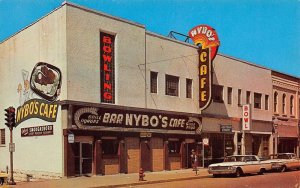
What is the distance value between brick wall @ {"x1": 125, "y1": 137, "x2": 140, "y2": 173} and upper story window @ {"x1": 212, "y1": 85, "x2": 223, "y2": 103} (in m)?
10.2

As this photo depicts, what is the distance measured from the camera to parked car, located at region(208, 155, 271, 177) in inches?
1022

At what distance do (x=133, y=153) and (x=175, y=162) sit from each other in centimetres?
477

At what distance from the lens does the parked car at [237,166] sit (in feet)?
85.2

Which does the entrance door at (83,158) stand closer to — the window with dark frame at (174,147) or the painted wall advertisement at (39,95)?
the painted wall advertisement at (39,95)

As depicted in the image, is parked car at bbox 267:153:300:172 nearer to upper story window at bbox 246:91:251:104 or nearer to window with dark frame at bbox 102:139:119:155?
upper story window at bbox 246:91:251:104

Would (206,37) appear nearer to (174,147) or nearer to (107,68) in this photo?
(174,147)

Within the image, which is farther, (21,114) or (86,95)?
(21,114)

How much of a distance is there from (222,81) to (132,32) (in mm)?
11340

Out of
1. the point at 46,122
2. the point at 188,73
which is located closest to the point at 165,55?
the point at 188,73

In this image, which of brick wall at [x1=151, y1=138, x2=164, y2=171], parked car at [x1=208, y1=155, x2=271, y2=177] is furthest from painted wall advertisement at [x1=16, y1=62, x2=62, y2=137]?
parked car at [x1=208, y1=155, x2=271, y2=177]

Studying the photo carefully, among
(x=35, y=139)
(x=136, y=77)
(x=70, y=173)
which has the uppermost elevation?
(x=136, y=77)

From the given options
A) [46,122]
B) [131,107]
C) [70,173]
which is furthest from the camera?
[131,107]

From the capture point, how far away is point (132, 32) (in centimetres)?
2942

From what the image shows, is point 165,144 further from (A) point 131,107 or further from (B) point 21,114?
(B) point 21,114
